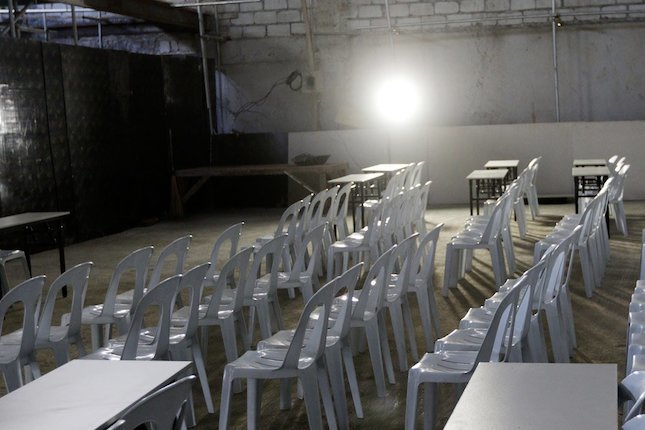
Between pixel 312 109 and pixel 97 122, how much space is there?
165 inches

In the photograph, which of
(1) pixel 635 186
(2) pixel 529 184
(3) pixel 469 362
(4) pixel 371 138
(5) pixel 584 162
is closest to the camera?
(3) pixel 469 362

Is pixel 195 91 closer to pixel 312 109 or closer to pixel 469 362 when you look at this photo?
pixel 312 109

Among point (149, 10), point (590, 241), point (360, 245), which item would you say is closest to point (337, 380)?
point (360, 245)

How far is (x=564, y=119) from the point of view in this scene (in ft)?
49.3

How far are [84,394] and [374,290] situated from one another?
2.33 metres

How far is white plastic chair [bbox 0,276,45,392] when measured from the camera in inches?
172

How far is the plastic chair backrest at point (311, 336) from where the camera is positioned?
3.95 meters

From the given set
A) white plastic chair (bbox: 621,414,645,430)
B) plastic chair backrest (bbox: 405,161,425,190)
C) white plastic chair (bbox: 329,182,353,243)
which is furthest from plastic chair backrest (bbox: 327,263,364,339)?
plastic chair backrest (bbox: 405,161,425,190)

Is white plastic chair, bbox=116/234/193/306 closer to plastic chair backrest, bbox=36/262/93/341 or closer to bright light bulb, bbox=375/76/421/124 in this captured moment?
plastic chair backrest, bbox=36/262/93/341

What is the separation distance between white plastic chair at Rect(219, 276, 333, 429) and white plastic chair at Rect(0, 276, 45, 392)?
3.22 ft

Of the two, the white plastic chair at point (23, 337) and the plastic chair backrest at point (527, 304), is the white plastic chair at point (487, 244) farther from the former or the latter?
the white plastic chair at point (23, 337)

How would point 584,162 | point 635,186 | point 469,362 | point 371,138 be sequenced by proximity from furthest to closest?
point 371,138 < point 635,186 < point 584,162 < point 469,362

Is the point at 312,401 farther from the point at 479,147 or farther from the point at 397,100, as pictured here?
the point at 397,100

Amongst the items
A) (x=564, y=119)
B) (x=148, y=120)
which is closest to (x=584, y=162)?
(x=564, y=119)
